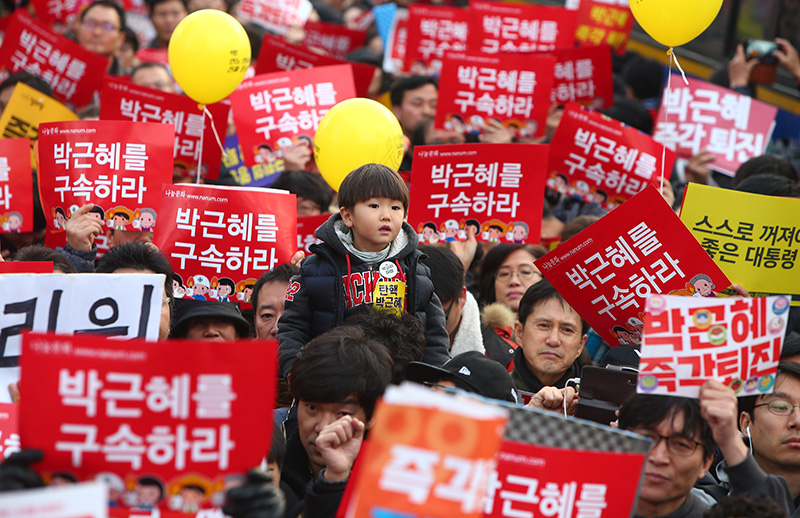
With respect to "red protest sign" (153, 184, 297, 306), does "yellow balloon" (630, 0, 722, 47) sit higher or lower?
higher

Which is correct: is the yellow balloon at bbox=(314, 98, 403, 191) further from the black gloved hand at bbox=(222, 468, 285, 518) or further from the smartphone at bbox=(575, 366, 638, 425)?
the black gloved hand at bbox=(222, 468, 285, 518)

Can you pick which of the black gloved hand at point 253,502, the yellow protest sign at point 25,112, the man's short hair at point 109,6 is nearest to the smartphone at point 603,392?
the black gloved hand at point 253,502

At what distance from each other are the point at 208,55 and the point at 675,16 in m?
2.91

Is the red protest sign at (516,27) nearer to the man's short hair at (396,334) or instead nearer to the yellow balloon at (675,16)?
the yellow balloon at (675,16)

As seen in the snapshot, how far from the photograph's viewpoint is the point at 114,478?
2.80m

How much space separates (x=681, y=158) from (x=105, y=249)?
185 inches

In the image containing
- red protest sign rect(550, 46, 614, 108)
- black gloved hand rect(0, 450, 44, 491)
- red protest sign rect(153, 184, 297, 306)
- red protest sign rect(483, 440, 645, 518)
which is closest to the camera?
black gloved hand rect(0, 450, 44, 491)

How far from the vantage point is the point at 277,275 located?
17.4 ft

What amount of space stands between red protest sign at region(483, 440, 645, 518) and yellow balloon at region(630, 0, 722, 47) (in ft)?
11.5

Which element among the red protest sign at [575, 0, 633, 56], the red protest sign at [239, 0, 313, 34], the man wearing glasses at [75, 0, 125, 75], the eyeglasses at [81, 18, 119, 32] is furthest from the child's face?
the red protest sign at [239, 0, 313, 34]

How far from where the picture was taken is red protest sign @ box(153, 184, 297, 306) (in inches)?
213

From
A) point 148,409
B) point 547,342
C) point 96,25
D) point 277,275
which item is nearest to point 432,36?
point 96,25

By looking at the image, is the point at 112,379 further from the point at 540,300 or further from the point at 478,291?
the point at 478,291

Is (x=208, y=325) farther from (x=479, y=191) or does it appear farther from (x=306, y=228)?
(x=479, y=191)
